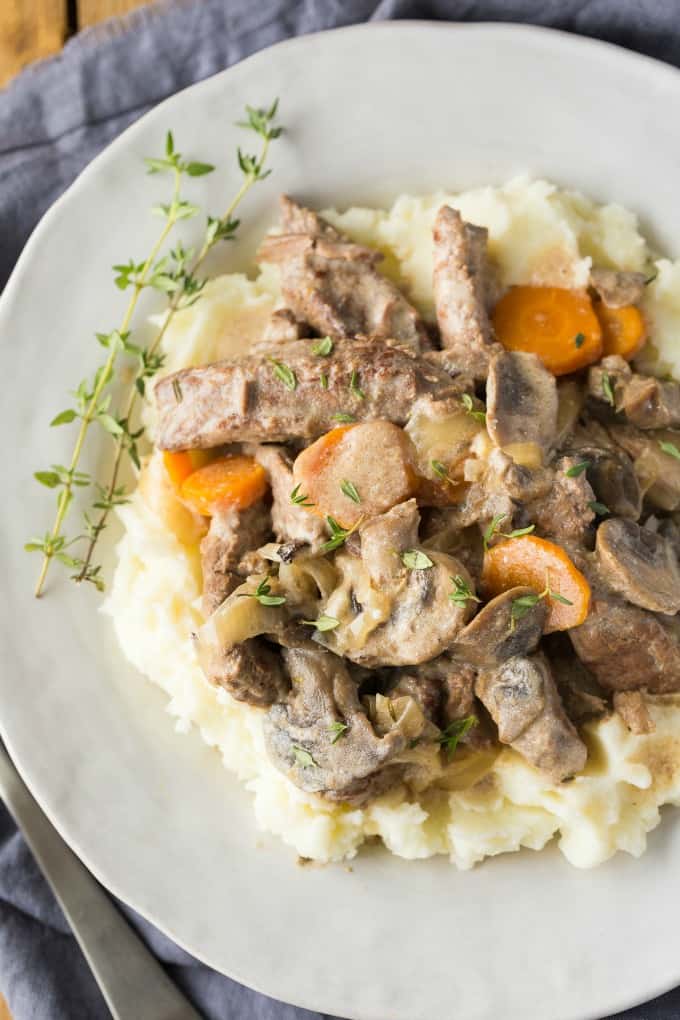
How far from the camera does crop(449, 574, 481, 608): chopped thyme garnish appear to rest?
3625 millimetres

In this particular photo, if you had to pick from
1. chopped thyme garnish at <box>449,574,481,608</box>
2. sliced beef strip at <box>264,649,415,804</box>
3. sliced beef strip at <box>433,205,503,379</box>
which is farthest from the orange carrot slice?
chopped thyme garnish at <box>449,574,481,608</box>

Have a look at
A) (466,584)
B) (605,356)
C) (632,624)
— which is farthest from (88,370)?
(632,624)

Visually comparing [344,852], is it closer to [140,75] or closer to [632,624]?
[632,624]

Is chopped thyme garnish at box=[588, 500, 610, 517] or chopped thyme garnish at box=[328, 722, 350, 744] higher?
chopped thyme garnish at box=[588, 500, 610, 517]

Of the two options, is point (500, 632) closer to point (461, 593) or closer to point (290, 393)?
point (461, 593)

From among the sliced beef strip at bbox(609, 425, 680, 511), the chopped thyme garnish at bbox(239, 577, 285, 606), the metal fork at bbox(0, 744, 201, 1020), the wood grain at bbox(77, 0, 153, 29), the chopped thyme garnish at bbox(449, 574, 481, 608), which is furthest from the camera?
the wood grain at bbox(77, 0, 153, 29)

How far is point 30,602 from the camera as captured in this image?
4.49 m

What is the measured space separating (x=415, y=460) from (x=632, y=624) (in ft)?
3.54

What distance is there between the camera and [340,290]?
437 centimetres

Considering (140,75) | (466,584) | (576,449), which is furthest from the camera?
(140,75)

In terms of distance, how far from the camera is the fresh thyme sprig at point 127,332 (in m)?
4.32

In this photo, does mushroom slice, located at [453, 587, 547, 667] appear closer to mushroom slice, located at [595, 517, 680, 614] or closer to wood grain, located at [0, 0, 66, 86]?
mushroom slice, located at [595, 517, 680, 614]

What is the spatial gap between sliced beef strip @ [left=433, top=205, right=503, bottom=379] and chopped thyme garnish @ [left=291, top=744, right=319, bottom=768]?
170 centimetres

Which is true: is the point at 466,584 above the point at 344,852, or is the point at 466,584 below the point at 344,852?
above
